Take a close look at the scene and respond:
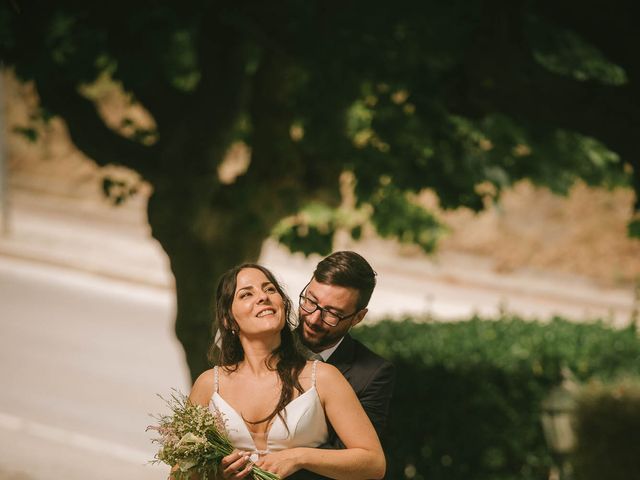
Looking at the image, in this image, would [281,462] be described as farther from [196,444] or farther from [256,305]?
[256,305]

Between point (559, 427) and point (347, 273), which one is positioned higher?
point (347, 273)

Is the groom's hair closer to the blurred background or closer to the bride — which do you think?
the bride

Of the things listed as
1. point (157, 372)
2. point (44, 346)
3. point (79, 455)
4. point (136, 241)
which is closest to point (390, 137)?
point (79, 455)

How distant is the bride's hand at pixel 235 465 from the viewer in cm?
298

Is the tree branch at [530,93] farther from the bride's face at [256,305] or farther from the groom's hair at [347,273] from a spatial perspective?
the bride's face at [256,305]

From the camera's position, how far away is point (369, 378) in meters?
3.42

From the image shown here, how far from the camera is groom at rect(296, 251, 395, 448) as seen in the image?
337 cm

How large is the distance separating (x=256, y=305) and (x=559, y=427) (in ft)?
14.2

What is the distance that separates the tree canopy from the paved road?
2.54m

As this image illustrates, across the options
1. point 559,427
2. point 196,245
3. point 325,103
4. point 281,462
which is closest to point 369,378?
point 281,462

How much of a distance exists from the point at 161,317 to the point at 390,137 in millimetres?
10777

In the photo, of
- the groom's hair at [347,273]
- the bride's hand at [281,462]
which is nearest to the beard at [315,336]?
the groom's hair at [347,273]

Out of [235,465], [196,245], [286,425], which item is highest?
[196,245]

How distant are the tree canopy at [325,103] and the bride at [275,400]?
201 cm
